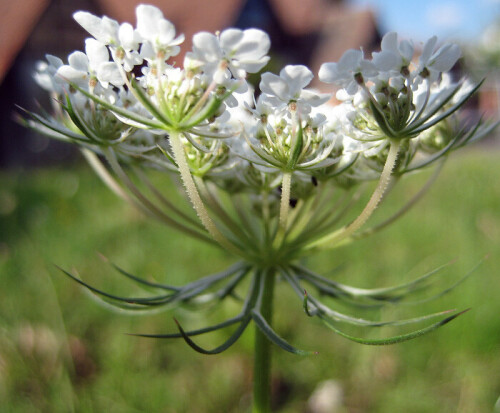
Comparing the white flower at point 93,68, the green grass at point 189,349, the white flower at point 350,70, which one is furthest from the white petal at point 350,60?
the green grass at point 189,349

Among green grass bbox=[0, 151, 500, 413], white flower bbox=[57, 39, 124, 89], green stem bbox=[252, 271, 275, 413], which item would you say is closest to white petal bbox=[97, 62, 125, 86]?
white flower bbox=[57, 39, 124, 89]

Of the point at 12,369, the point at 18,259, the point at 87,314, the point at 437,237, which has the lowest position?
the point at 12,369

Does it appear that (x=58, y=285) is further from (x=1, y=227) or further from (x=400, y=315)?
(x=400, y=315)

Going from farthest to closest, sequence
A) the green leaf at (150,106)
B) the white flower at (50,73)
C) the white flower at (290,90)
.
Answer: the white flower at (50,73)
the white flower at (290,90)
the green leaf at (150,106)

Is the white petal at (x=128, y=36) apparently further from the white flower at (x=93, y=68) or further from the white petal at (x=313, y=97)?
the white petal at (x=313, y=97)

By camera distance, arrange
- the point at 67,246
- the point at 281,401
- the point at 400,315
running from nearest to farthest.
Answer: the point at 281,401, the point at 400,315, the point at 67,246

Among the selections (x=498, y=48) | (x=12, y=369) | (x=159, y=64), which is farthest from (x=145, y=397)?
(x=498, y=48)
